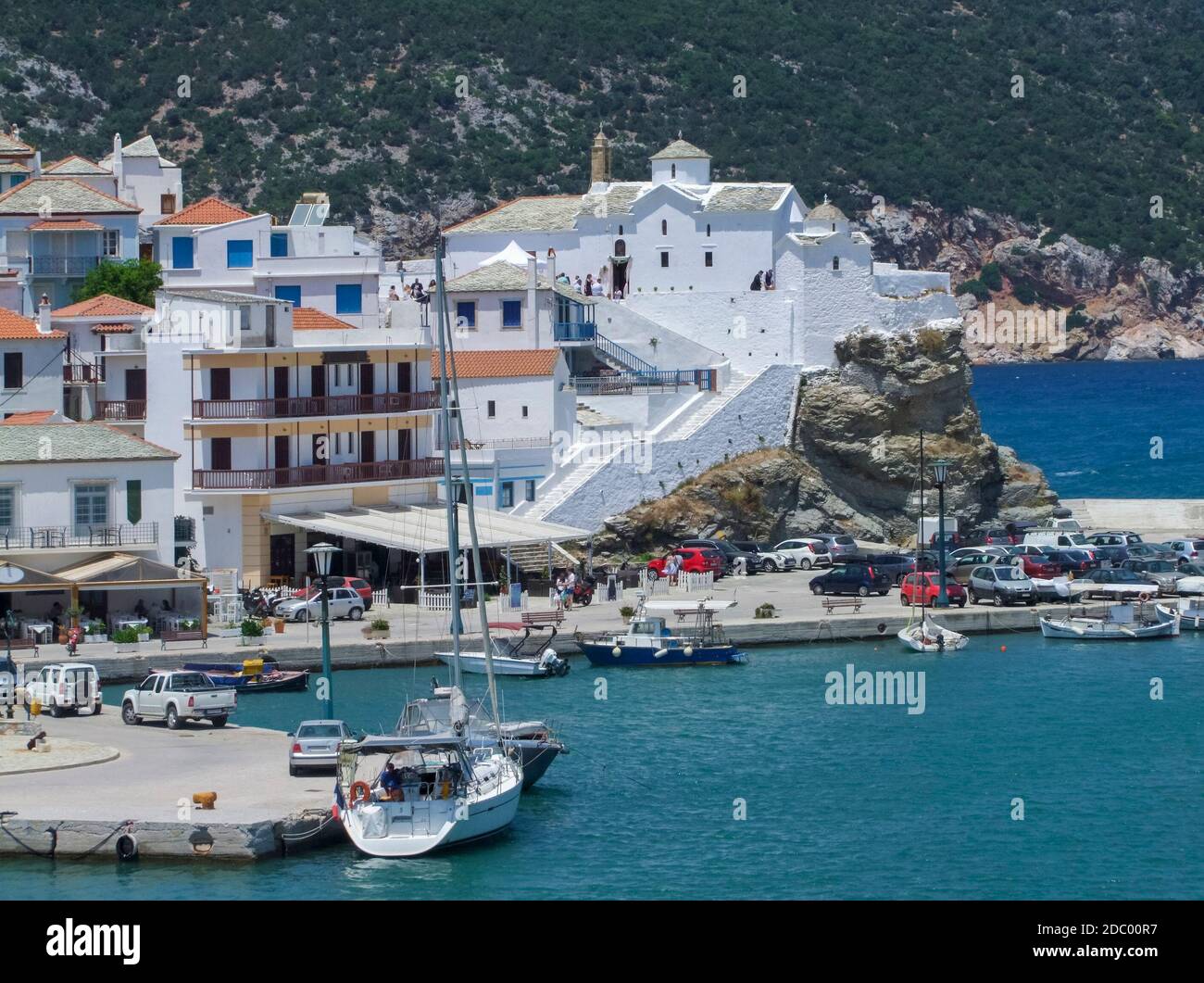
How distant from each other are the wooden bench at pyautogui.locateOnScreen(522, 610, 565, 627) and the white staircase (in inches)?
604

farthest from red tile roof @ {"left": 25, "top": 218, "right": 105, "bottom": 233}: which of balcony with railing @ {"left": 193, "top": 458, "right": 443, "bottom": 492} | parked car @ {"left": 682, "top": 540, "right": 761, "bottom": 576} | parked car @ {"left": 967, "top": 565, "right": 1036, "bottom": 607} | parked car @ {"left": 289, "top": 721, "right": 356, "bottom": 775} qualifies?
parked car @ {"left": 289, "top": 721, "right": 356, "bottom": 775}

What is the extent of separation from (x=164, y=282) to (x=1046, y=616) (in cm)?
3270

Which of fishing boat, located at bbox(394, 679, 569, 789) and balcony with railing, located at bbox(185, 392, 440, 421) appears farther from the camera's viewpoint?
balcony with railing, located at bbox(185, 392, 440, 421)

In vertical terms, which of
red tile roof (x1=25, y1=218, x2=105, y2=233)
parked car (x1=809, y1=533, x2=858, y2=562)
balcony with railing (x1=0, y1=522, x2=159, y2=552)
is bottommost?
parked car (x1=809, y1=533, x2=858, y2=562)

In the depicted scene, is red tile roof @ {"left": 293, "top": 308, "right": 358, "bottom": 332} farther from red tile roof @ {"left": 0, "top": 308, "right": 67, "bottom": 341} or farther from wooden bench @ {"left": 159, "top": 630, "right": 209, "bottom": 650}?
wooden bench @ {"left": 159, "top": 630, "right": 209, "bottom": 650}

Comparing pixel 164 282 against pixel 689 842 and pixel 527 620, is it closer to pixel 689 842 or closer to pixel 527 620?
pixel 527 620

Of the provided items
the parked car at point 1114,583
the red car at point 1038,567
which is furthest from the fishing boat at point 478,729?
the red car at point 1038,567

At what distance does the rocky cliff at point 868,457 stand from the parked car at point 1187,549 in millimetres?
9851

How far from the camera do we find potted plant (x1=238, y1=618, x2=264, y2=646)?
60781 mm

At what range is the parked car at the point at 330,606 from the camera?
212ft

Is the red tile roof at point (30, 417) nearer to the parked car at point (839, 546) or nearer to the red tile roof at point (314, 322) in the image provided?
the red tile roof at point (314, 322)

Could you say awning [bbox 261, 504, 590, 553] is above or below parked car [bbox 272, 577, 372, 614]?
above

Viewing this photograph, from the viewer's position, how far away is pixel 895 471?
279ft

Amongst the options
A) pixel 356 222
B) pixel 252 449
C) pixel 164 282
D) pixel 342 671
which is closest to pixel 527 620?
pixel 342 671
